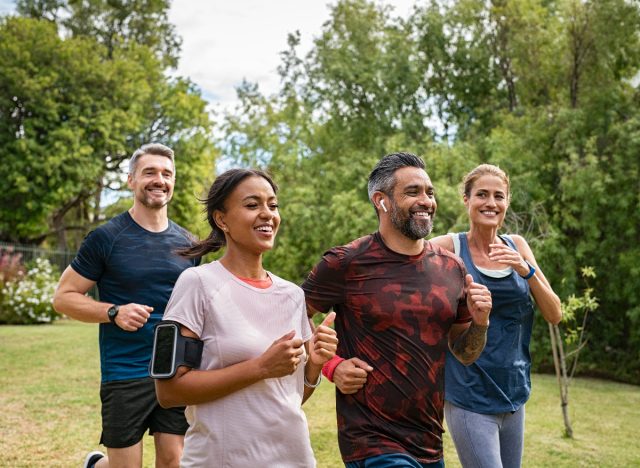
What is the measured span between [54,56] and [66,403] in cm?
2488

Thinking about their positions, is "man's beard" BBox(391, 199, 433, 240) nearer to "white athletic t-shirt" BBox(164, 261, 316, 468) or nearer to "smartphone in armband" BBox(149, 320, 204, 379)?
"white athletic t-shirt" BBox(164, 261, 316, 468)

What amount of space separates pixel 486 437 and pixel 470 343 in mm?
677

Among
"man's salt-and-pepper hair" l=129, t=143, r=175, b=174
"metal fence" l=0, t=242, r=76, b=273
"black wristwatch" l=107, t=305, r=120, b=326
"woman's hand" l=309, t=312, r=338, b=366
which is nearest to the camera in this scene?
"woman's hand" l=309, t=312, r=338, b=366

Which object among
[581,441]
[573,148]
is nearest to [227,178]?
[581,441]

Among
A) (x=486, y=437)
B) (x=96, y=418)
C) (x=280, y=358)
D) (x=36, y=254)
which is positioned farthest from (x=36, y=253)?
(x=280, y=358)

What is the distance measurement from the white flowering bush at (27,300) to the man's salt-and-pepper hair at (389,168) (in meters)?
22.5

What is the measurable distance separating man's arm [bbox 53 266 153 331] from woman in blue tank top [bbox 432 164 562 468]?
176cm

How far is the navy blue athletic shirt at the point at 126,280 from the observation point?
466 centimetres

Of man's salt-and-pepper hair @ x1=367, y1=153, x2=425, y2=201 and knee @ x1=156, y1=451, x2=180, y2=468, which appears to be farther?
knee @ x1=156, y1=451, x2=180, y2=468

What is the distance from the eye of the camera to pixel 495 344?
411cm

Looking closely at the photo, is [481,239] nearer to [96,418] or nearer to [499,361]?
[499,361]

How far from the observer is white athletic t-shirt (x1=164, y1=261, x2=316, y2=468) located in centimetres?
276

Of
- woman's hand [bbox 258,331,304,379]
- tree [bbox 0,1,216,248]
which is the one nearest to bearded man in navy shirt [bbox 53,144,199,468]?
woman's hand [bbox 258,331,304,379]

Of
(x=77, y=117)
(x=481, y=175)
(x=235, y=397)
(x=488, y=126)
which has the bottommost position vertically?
(x=235, y=397)
